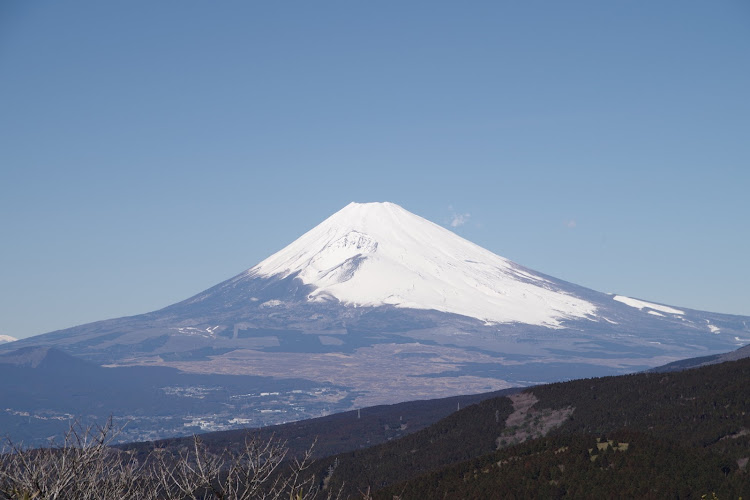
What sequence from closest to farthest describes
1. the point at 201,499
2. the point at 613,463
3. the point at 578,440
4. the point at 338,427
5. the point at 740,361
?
1. the point at 613,463
2. the point at 578,440
3. the point at 201,499
4. the point at 740,361
5. the point at 338,427

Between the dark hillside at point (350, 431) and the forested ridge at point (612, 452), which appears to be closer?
the forested ridge at point (612, 452)

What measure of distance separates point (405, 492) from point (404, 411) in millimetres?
79106

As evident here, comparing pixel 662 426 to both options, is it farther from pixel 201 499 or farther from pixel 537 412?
pixel 201 499

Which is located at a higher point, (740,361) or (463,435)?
(740,361)

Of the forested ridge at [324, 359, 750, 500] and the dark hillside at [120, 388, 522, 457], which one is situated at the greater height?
the forested ridge at [324, 359, 750, 500]

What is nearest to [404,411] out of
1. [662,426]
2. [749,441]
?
[662,426]

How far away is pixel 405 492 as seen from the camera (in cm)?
5547

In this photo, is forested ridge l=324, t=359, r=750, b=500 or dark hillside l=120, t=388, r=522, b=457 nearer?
forested ridge l=324, t=359, r=750, b=500

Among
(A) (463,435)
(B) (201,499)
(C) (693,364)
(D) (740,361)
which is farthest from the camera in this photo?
(C) (693,364)

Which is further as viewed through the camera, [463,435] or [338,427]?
[338,427]

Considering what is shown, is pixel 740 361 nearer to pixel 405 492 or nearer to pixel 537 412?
pixel 537 412

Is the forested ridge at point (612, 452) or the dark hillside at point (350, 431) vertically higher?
the forested ridge at point (612, 452)

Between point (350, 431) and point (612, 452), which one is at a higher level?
point (612, 452)

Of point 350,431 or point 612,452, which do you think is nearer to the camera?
point 612,452
